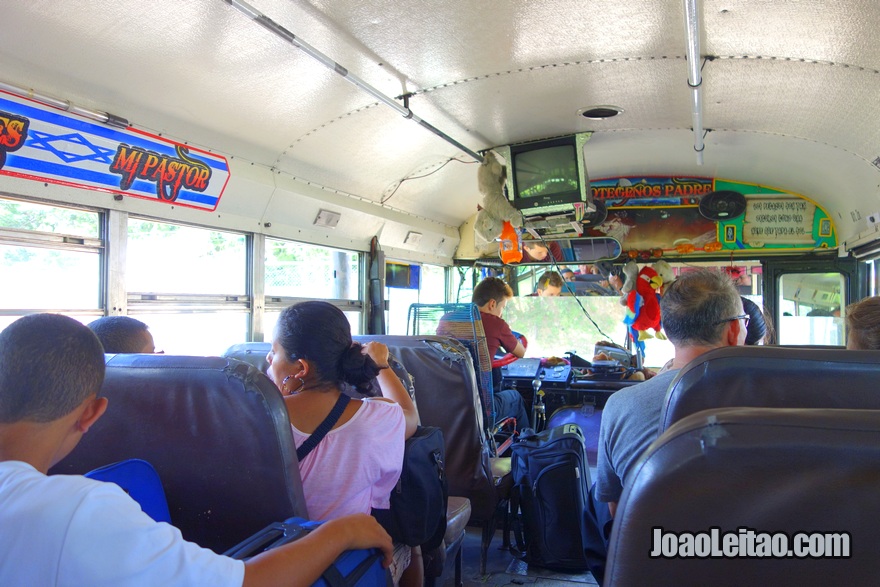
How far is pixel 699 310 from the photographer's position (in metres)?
2.10

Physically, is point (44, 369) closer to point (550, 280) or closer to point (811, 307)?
point (550, 280)

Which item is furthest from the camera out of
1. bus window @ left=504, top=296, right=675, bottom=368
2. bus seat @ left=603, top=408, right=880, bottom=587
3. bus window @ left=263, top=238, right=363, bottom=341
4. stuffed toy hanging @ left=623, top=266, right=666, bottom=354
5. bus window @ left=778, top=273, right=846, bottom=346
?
bus window @ left=504, top=296, right=675, bottom=368

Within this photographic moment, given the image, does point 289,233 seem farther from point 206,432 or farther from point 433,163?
point 206,432

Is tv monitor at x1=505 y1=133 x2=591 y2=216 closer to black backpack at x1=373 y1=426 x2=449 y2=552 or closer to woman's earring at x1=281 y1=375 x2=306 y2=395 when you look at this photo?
black backpack at x1=373 y1=426 x2=449 y2=552

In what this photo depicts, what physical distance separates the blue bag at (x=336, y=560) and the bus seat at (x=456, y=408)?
177cm

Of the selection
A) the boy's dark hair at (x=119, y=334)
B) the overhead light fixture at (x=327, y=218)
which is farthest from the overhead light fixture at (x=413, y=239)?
the boy's dark hair at (x=119, y=334)

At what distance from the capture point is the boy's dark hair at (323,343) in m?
1.83

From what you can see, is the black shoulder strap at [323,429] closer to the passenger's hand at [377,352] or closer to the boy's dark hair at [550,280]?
the passenger's hand at [377,352]

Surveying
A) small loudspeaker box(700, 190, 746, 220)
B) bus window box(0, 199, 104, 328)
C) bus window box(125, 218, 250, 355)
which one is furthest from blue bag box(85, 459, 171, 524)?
small loudspeaker box(700, 190, 746, 220)

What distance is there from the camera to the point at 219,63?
346 centimetres

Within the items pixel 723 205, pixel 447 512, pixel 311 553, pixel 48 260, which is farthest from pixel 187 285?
pixel 723 205

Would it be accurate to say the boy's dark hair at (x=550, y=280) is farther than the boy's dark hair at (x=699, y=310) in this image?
Yes

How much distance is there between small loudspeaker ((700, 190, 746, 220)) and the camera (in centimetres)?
725

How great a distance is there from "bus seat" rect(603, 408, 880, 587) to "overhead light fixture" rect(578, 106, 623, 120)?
461cm
